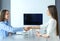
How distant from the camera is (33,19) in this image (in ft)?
16.0

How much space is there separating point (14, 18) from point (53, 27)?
2794 mm

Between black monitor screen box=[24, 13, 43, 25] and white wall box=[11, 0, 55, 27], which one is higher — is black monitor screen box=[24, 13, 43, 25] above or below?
below

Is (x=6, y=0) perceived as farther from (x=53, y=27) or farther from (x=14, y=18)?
(x=53, y=27)

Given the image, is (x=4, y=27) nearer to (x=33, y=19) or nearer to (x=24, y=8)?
(x=24, y=8)

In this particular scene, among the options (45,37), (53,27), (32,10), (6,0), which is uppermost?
(6,0)

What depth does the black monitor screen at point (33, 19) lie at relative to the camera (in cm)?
482

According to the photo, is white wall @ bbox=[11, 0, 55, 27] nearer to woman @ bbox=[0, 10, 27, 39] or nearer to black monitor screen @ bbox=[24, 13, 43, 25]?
black monitor screen @ bbox=[24, 13, 43, 25]

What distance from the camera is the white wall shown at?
472cm

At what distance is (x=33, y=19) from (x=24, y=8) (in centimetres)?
44

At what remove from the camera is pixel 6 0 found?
16.9 ft

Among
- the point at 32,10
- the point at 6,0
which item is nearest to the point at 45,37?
the point at 32,10

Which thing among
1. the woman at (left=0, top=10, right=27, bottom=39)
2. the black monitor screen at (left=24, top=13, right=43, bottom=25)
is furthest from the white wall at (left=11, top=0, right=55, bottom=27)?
the woman at (left=0, top=10, right=27, bottom=39)

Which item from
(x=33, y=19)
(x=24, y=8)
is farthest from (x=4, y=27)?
(x=33, y=19)

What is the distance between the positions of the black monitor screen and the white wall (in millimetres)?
132
